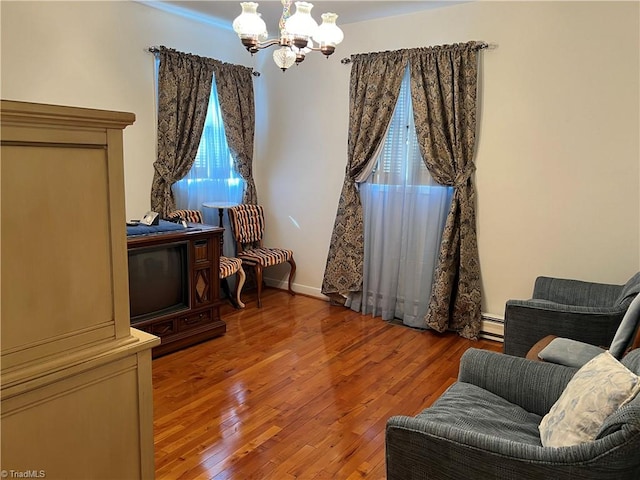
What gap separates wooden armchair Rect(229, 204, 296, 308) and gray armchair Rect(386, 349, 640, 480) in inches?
113

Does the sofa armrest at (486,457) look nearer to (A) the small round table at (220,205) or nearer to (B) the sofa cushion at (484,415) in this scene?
(B) the sofa cushion at (484,415)

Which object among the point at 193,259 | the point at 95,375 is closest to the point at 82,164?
the point at 95,375

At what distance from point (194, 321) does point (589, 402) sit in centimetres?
296

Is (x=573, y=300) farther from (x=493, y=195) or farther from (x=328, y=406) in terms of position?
(x=328, y=406)

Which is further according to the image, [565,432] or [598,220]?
[598,220]

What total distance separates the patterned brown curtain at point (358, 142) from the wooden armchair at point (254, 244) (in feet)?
1.78

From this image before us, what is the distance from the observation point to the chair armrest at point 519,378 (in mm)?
2096

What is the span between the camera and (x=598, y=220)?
141 inches

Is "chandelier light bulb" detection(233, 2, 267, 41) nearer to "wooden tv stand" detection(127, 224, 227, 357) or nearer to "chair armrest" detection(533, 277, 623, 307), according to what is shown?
"wooden tv stand" detection(127, 224, 227, 357)

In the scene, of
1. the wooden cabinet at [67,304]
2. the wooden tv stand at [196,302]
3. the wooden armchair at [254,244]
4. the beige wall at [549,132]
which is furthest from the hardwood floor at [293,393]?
the wooden cabinet at [67,304]

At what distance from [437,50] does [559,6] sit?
3.02 feet

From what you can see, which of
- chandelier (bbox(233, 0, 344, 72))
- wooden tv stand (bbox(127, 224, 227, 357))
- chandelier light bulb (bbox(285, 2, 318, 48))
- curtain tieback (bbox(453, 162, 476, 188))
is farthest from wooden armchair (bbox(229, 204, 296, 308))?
chandelier light bulb (bbox(285, 2, 318, 48))

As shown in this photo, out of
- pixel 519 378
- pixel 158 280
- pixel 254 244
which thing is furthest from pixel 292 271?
pixel 519 378

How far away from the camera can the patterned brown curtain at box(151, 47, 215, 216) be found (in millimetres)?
4391
